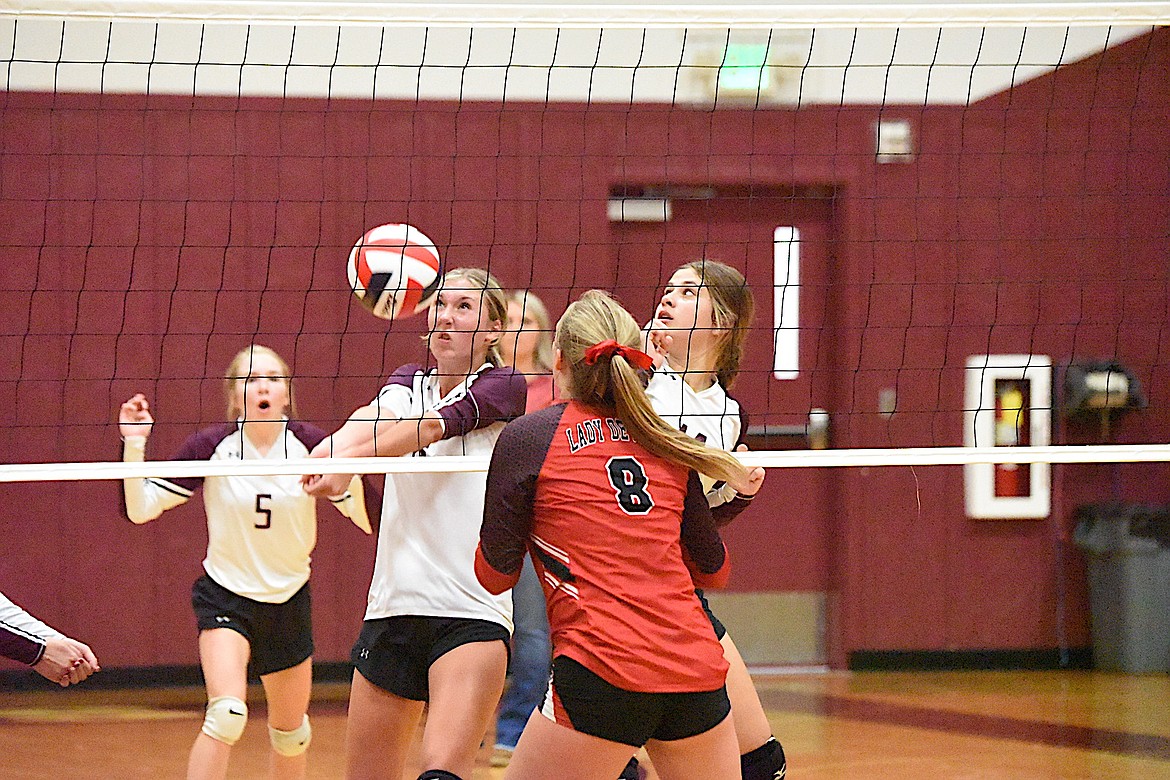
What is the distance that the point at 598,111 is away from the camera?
707cm

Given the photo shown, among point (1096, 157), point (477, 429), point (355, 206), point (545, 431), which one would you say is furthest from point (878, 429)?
point (545, 431)

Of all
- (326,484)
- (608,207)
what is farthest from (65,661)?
(608,207)

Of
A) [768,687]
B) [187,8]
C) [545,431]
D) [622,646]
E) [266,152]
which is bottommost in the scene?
[768,687]

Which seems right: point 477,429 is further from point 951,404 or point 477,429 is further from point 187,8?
point 951,404

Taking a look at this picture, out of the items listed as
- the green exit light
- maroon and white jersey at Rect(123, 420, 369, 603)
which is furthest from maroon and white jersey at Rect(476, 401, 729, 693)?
the green exit light

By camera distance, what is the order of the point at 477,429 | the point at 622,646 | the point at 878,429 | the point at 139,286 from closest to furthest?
the point at 622,646 < the point at 477,429 < the point at 139,286 < the point at 878,429

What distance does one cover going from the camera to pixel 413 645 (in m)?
2.97

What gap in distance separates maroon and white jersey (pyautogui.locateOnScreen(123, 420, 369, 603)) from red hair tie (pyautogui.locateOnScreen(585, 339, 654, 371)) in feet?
5.25

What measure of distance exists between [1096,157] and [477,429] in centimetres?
536

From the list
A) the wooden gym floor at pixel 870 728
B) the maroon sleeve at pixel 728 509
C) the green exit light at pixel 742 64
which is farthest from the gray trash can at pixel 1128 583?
the maroon sleeve at pixel 728 509

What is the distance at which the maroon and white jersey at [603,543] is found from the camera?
243 centimetres

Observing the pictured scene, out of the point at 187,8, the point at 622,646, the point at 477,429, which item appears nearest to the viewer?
Answer: the point at 622,646

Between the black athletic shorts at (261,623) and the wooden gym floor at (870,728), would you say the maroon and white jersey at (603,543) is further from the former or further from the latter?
the wooden gym floor at (870,728)

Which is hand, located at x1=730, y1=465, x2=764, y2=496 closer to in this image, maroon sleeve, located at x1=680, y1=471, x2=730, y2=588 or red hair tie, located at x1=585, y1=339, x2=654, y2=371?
maroon sleeve, located at x1=680, y1=471, x2=730, y2=588
